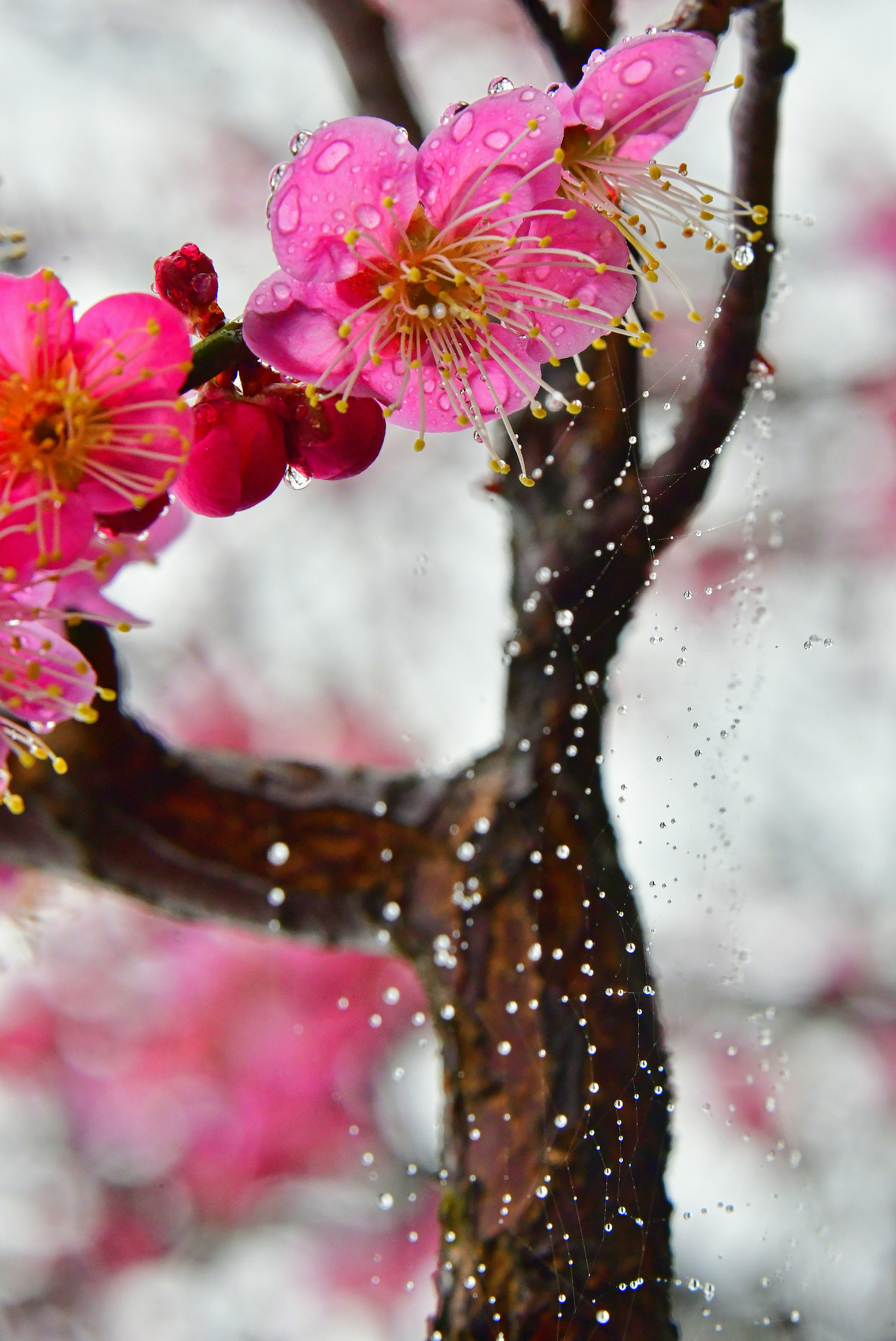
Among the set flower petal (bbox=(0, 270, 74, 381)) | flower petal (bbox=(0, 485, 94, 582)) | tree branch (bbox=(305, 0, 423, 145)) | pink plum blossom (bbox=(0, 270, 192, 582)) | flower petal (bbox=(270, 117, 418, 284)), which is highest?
tree branch (bbox=(305, 0, 423, 145))

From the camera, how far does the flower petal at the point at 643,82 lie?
0.29 metres

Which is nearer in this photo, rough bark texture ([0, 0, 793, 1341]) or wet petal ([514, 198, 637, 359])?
wet petal ([514, 198, 637, 359])

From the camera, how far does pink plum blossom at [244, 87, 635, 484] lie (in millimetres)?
274

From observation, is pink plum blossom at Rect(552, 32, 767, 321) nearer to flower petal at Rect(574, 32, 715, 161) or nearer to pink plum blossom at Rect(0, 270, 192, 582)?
flower petal at Rect(574, 32, 715, 161)

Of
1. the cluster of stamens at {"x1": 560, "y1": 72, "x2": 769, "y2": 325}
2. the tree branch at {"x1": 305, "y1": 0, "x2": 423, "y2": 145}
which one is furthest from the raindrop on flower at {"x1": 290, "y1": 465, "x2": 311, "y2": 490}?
the tree branch at {"x1": 305, "y1": 0, "x2": 423, "y2": 145}

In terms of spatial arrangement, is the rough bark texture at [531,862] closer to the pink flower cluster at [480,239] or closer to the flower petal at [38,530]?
the pink flower cluster at [480,239]

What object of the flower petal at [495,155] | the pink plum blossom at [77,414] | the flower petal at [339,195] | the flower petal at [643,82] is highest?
the flower petal at [643,82]

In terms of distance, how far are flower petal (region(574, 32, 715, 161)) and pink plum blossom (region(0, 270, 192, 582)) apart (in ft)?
0.46

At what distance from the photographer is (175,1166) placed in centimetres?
151

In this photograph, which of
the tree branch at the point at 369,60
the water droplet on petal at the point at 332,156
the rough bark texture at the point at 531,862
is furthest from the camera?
the tree branch at the point at 369,60

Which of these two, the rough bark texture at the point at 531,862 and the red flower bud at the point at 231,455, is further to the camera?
the rough bark texture at the point at 531,862

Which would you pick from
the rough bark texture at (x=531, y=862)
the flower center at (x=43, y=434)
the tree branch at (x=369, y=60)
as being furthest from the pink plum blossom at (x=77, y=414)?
the tree branch at (x=369, y=60)

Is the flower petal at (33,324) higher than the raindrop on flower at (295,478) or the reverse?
the reverse

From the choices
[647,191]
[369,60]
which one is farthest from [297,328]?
[369,60]
